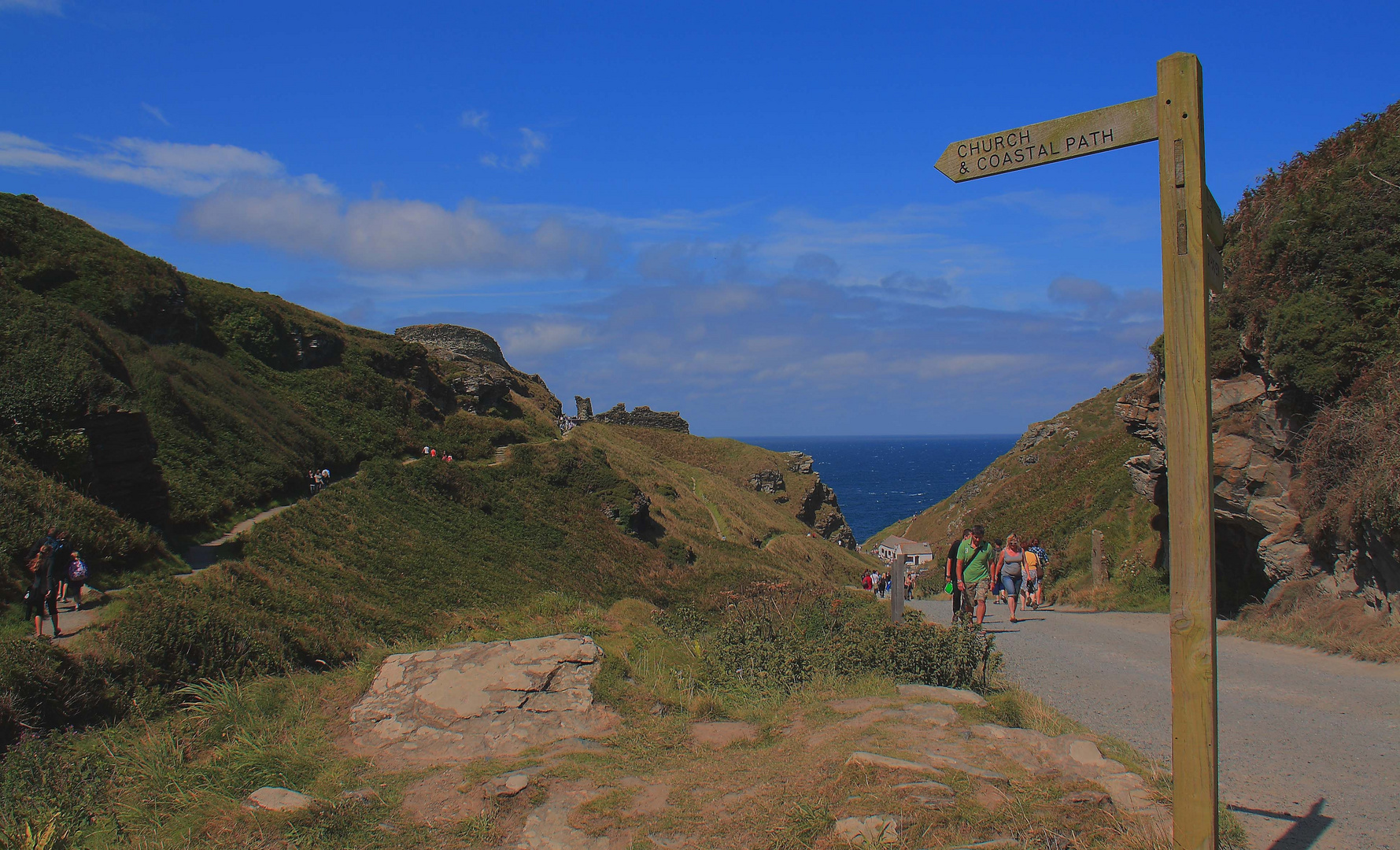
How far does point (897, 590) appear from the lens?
36.9ft

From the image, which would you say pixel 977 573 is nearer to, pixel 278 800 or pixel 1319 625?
pixel 1319 625

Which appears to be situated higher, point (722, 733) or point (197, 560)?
point (722, 733)

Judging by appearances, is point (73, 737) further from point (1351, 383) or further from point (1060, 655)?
point (1351, 383)

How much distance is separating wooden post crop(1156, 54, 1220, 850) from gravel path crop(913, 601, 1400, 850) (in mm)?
1104

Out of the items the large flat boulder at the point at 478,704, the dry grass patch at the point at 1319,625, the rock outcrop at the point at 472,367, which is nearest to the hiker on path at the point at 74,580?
the large flat boulder at the point at 478,704

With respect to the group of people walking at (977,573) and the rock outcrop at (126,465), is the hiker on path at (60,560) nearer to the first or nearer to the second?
the rock outcrop at (126,465)

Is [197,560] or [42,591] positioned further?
[197,560]

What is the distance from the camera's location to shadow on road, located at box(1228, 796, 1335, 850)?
4371 millimetres

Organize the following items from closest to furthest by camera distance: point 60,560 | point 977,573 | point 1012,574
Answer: point 60,560, point 977,573, point 1012,574

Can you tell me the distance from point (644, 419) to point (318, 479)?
167ft

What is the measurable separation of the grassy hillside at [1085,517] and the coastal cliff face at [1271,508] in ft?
7.72

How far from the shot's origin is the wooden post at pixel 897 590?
10.8 m

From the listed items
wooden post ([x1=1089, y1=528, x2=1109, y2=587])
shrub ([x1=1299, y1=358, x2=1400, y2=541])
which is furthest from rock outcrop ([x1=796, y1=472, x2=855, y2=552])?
shrub ([x1=1299, y1=358, x2=1400, y2=541])

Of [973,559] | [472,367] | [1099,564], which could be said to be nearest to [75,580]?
[973,559]
